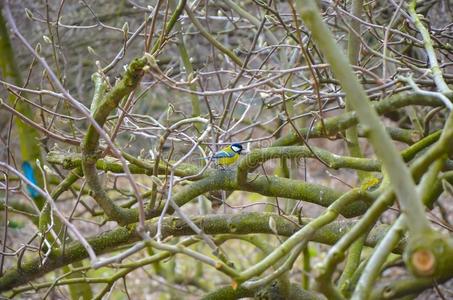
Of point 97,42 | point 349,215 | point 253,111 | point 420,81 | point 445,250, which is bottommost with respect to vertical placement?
point 445,250

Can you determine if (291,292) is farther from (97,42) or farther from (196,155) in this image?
(97,42)

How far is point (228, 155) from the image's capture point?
370cm

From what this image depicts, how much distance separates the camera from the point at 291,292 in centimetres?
378

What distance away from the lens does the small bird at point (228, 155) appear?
3.67m

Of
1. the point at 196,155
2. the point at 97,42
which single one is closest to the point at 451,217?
the point at 97,42

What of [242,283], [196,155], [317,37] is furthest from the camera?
[196,155]

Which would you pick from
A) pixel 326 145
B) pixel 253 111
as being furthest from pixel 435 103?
pixel 326 145

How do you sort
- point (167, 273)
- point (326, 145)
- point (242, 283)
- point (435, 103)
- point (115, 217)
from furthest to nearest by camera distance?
point (326, 145) → point (167, 273) → point (115, 217) → point (435, 103) → point (242, 283)

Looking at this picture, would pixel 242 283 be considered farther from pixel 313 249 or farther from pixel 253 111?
pixel 313 249

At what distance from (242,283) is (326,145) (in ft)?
30.4

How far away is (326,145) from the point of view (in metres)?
11.5

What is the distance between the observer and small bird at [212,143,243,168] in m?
3.67

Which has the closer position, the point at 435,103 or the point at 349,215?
the point at 435,103

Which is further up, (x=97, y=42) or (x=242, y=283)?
(x=97, y=42)
